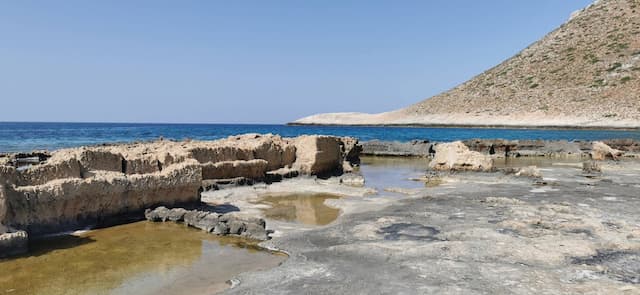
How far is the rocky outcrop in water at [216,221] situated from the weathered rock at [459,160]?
→ 12.2m

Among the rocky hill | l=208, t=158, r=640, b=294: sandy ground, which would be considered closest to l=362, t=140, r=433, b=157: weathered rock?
l=208, t=158, r=640, b=294: sandy ground

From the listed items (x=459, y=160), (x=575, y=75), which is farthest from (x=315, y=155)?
(x=575, y=75)

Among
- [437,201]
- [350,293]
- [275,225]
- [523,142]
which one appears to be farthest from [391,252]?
[523,142]

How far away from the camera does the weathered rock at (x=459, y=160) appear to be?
18.9 metres

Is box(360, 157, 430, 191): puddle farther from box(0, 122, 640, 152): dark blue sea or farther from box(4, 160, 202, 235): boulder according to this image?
box(0, 122, 640, 152): dark blue sea

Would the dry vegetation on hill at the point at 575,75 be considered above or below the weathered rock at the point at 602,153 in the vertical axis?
above

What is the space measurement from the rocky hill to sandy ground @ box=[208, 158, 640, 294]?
5064 cm

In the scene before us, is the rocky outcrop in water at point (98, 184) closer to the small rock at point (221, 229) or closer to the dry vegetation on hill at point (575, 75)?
the small rock at point (221, 229)

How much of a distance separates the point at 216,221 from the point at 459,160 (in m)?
12.6

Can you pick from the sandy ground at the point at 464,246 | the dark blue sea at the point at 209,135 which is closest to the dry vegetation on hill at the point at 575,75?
the dark blue sea at the point at 209,135

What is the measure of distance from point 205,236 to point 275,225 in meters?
1.40

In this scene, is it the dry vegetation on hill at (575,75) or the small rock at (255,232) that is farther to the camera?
the dry vegetation on hill at (575,75)

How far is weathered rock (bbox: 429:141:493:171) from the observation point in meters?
18.9

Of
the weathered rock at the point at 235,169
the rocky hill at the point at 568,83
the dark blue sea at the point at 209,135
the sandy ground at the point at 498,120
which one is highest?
the rocky hill at the point at 568,83
